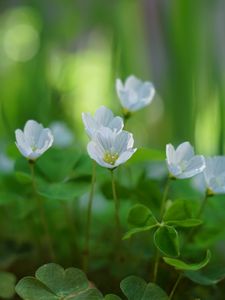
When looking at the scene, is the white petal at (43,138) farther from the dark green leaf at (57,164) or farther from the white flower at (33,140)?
the dark green leaf at (57,164)

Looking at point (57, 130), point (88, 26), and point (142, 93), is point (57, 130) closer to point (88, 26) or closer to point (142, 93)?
point (142, 93)

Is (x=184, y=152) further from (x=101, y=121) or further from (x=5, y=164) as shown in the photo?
(x=5, y=164)

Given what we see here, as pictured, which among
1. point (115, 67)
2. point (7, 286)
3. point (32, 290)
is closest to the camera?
point (32, 290)

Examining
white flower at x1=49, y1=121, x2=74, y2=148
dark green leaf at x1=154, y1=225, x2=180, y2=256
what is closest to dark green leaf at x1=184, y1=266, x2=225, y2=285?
dark green leaf at x1=154, y1=225, x2=180, y2=256

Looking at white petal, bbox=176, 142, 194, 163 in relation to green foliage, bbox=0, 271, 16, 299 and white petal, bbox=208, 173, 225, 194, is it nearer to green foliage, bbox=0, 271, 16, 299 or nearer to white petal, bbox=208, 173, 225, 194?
white petal, bbox=208, 173, 225, 194

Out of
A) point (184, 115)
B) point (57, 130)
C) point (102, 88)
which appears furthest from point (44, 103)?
point (102, 88)

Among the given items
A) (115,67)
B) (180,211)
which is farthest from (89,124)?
(115,67)
